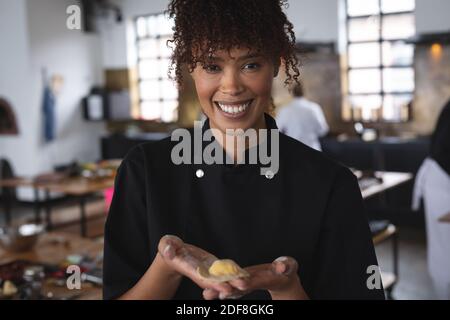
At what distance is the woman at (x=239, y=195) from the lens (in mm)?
973

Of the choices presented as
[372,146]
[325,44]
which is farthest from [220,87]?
[325,44]

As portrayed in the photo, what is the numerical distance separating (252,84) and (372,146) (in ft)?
19.0

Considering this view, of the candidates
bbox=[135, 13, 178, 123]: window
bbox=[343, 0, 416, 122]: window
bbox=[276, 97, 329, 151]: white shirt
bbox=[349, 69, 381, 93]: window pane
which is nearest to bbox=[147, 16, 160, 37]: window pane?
bbox=[135, 13, 178, 123]: window

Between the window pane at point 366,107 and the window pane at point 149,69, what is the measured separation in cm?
350

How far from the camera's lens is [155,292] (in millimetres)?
975

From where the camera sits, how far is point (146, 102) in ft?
32.8

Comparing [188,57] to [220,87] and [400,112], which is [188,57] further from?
[400,112]

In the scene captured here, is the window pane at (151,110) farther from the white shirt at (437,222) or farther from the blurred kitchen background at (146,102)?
the white shirt at (437,222)

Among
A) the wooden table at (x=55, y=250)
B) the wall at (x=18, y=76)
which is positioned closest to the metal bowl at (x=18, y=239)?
the wooden table at (x=55, y=250)

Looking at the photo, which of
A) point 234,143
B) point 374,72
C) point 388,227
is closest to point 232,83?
point 234,143

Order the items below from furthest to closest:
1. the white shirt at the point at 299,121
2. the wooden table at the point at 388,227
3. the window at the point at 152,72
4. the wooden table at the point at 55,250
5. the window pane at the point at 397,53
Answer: the window at the point at 152,72, the window pane at the point at 397,53, the white shirt at the point at 299,121, the wooden table at the point at 388,227, the wooden table at the point at 55,250

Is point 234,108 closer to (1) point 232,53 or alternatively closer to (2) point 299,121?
(1) point 232,53

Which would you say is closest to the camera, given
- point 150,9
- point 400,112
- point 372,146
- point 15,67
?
point 372,146

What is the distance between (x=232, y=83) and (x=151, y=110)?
9.10m
